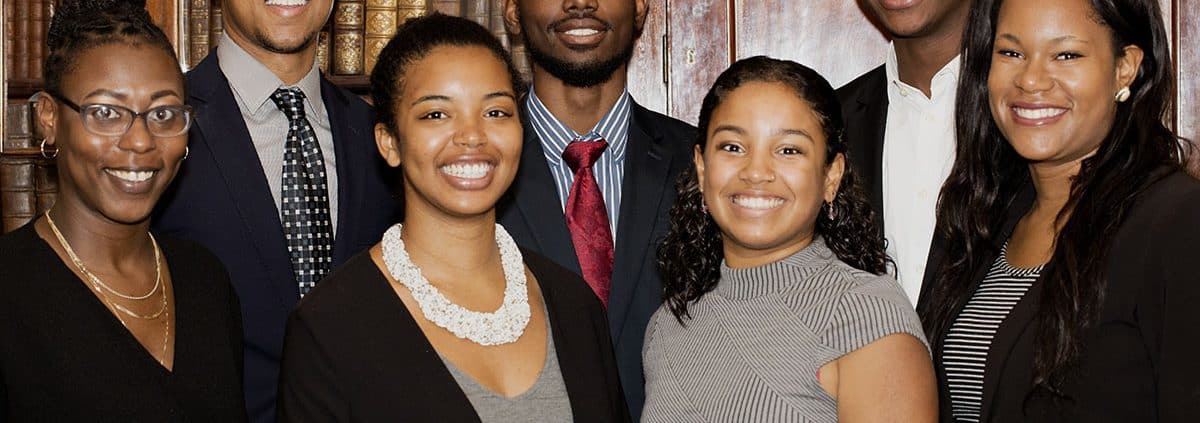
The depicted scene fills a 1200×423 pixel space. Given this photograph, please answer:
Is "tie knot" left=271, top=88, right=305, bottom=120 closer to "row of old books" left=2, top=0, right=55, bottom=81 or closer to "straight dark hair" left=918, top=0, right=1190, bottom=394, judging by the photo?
"row of old books" left=2, top=0, right=55, bottom=81

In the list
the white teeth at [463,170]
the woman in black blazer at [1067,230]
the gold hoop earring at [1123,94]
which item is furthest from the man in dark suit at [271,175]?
the gold hoop earring at [1123,94]

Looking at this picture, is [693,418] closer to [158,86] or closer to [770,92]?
[770,92]

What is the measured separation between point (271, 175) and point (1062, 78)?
152 cm

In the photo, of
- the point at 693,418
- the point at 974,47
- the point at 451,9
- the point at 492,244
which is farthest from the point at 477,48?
→ the point at 451,9

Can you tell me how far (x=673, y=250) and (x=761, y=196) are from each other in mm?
289

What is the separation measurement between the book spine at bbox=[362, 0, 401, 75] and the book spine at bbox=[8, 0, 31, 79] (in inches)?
37.2

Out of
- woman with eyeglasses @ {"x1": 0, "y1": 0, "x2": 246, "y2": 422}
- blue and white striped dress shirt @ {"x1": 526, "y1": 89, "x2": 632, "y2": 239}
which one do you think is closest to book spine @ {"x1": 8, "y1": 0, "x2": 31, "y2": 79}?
woman with eyeglasses @ {"x1": 0, "y1": 0, "x2": 246, "y2": 422}

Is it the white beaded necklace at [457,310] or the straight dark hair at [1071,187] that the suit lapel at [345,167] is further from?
the straight dark hair at [1071,187]

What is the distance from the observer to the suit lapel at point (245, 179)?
2447 mm

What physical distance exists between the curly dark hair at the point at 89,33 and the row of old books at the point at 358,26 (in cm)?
118

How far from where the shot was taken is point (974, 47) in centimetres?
231

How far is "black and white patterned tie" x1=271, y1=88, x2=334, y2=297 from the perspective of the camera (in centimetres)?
251

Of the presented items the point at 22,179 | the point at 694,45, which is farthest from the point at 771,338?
the point at 22,179

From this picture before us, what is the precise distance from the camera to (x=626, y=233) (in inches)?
105
